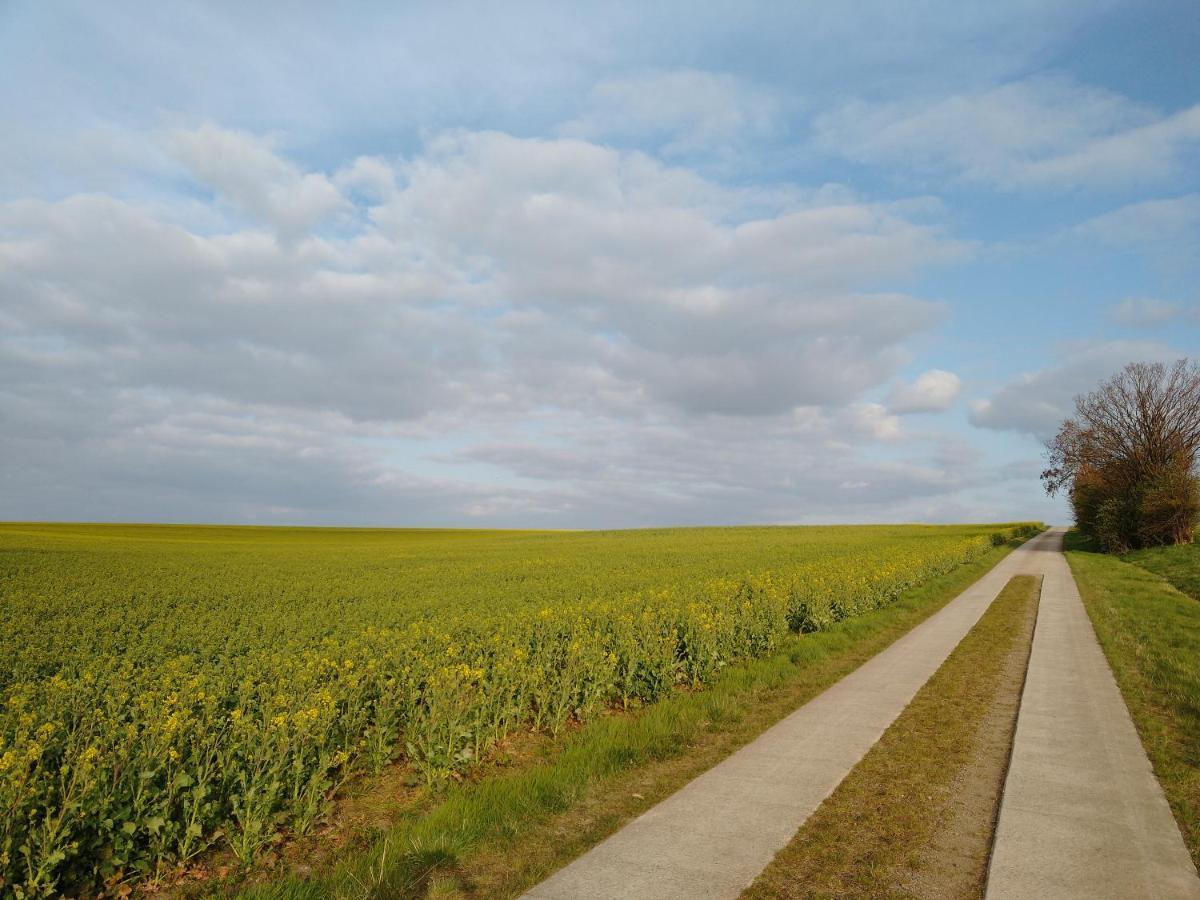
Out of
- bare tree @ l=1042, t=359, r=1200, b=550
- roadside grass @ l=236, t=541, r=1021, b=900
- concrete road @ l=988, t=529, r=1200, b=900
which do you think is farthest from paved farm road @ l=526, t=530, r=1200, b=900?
bare tree @ l=1042, t=359, r=1200, b=550

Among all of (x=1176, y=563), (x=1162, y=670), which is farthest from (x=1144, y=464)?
(x=1162, y=670)

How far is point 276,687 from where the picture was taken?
677 cm

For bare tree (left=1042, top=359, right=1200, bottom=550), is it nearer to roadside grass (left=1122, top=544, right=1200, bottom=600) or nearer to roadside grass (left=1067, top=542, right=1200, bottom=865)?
roadside grass (left=1122, top=544, right=1200, bottom=600)

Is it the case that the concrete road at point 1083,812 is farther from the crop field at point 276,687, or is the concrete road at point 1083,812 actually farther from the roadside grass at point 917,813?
the crop field at point 276,687

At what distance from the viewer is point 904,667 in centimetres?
1180

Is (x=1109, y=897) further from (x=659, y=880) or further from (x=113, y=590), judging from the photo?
(x=113, y=590)

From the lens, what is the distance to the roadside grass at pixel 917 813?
478 centimetres

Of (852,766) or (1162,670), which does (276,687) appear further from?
(1162,670)

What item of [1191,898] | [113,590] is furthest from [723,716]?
[113,590]

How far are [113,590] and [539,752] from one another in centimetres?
2053

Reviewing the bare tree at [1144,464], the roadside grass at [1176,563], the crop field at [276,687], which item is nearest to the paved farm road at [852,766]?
the crop field at [276,687]

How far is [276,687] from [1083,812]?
7746mm

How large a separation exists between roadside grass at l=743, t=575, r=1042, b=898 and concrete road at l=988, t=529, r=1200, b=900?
0.19m

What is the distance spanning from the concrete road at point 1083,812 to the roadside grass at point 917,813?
7.4 inches
